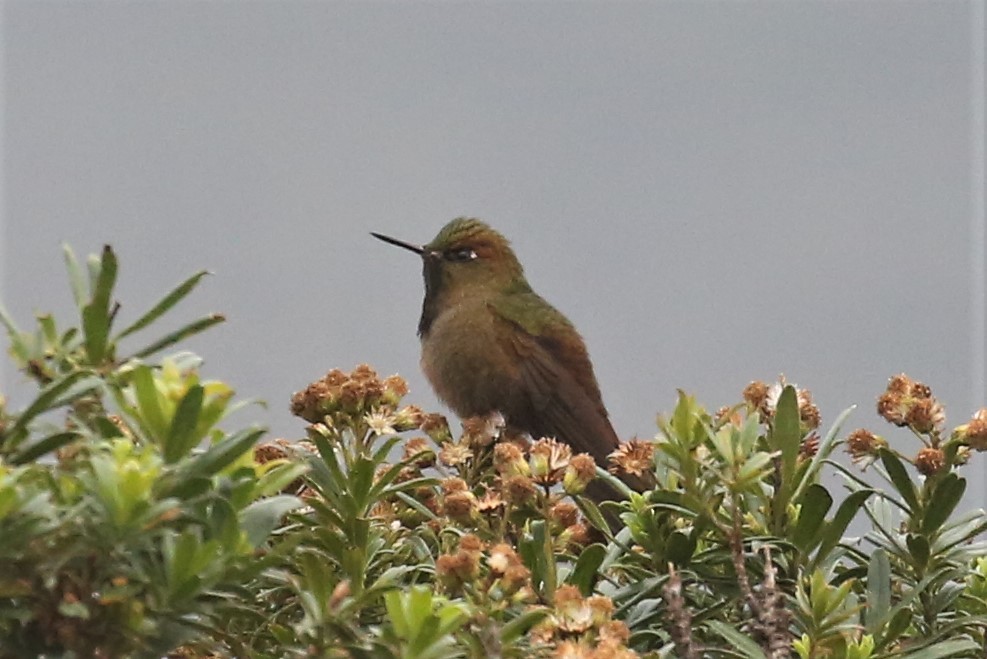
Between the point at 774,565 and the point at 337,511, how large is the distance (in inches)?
22.2

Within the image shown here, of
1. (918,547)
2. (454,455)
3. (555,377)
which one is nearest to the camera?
(918,547)

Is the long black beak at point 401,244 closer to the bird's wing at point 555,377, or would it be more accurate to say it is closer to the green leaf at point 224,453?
the bird's wing at point 555,377

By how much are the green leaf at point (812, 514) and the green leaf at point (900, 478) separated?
15 centimetres

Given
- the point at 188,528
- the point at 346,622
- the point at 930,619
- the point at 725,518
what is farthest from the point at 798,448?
the point at 188,528

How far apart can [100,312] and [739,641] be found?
786 mm

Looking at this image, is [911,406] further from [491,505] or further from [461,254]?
[461,254]

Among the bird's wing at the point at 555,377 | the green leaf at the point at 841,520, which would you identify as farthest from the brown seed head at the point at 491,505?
the bird's wing at the point at 555,377

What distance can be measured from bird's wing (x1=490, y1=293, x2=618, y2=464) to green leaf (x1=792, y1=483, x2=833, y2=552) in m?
2.56

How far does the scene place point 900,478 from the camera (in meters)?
1.90

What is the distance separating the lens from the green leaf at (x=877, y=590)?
172 centimetres

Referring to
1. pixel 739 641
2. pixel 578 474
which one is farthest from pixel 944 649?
pixel 578 474

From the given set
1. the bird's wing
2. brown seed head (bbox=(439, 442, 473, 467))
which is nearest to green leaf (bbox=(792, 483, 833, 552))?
brown seed head (bbox=(439, 442, 473, 467))

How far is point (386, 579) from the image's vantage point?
1.67 meters

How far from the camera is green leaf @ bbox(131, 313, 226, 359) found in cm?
149
